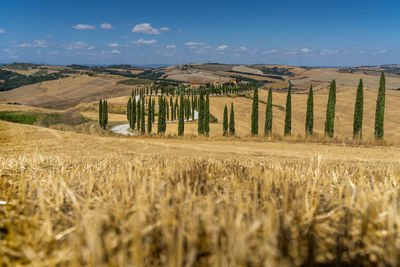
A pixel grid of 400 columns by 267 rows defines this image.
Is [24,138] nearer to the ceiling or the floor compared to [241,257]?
nearer to the floor

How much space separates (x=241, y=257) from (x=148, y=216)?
2.43 feet

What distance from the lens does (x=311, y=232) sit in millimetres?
1913

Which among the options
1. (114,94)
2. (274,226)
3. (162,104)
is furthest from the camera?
(114,94)

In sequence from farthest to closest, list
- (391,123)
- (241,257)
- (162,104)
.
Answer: (391,123) < (162,104) < (241,257)

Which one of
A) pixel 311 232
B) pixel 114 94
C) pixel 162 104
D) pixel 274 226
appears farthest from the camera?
pixel 114 94

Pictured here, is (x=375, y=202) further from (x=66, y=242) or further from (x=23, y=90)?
(x=23, y=90)

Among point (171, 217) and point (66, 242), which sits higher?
point (171, 217)

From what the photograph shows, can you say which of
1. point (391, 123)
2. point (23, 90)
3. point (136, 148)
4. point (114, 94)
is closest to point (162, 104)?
point (136, 148)

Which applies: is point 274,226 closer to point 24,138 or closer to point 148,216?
point 148,216

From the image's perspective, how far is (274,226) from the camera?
1.73 metres

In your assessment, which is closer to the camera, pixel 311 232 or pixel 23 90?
pixel 311 232

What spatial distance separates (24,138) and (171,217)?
32.7 m

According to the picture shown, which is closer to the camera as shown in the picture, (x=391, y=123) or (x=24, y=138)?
(x=24, y=138)

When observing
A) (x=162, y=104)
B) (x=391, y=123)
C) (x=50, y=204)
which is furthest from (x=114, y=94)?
(x=50, y=204)
